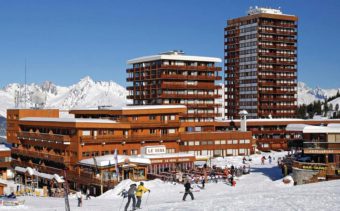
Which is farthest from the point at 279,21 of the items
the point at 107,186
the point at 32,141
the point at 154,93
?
the point at 107,186

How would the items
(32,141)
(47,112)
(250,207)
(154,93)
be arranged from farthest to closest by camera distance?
(154,93)
(47,112)
(32,141)
(250,207)

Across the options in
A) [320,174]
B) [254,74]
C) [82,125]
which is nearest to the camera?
[320,174]

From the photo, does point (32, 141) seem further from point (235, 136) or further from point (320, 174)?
point (320, 174)

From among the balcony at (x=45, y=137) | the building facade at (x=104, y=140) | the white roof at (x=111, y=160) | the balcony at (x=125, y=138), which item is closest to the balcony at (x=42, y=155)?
the building facade at (x=104, y=140)

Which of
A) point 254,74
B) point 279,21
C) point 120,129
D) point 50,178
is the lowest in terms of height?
point 50,178

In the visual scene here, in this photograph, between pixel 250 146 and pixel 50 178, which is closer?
pixel 50 178

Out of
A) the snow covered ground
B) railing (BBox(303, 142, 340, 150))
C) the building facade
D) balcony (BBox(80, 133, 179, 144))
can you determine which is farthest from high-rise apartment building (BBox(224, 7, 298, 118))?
the snow covered ground

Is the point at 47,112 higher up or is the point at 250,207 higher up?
the point at 47,112

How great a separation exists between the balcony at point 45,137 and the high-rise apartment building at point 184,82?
107ft

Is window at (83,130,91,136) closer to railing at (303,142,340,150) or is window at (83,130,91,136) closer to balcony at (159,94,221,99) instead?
railing at (303,142,340,150)

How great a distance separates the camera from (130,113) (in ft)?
273

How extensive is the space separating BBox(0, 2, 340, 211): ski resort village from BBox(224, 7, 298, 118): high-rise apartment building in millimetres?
272

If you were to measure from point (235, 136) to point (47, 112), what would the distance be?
113 ft

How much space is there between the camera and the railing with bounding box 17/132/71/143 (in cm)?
7747
